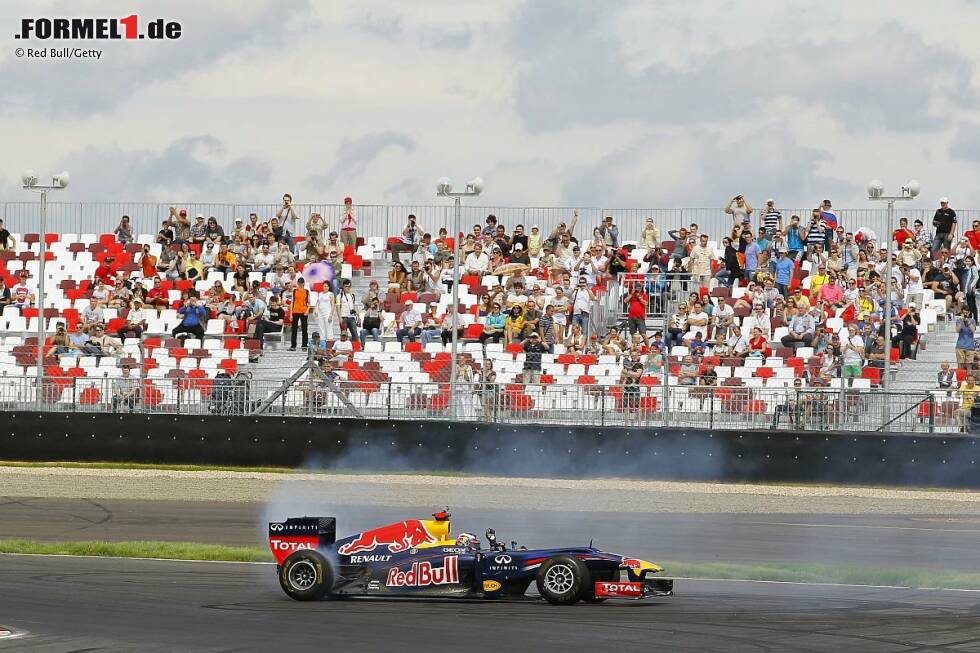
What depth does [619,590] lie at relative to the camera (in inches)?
515

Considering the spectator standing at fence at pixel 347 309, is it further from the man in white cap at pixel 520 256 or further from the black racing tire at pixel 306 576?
the black racing tire at pixel 306 576

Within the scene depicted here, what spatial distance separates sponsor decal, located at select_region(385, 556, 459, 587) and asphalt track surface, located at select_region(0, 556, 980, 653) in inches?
8.4

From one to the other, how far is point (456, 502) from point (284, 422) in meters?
4.58

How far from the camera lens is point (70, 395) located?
27672 mm

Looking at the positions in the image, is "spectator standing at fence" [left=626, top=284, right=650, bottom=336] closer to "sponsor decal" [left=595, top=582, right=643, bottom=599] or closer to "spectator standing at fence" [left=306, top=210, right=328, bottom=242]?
"spectator standing at fence" [left=306, top=210, right=328, bottom=242]

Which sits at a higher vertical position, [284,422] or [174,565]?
[284,422]

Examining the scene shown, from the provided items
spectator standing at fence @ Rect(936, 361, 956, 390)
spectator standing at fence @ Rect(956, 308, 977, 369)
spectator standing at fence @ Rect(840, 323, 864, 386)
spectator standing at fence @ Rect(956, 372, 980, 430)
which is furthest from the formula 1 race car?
spectator standing at fence @ Rect(956, 308, 977, 369)

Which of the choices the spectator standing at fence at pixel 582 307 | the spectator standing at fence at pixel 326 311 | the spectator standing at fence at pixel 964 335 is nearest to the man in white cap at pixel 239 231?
the spectator standing at fence at pixel 326 311

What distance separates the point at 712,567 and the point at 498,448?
32.8ft

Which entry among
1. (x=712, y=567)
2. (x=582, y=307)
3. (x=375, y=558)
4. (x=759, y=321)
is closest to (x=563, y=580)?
(x=375, y=558)

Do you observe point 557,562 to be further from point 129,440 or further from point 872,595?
point 129,440

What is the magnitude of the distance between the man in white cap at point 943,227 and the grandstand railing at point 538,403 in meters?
7.06

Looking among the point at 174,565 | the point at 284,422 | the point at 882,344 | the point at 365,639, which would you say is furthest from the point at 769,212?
the point at 365,639

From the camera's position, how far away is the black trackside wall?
2400 centimetres
